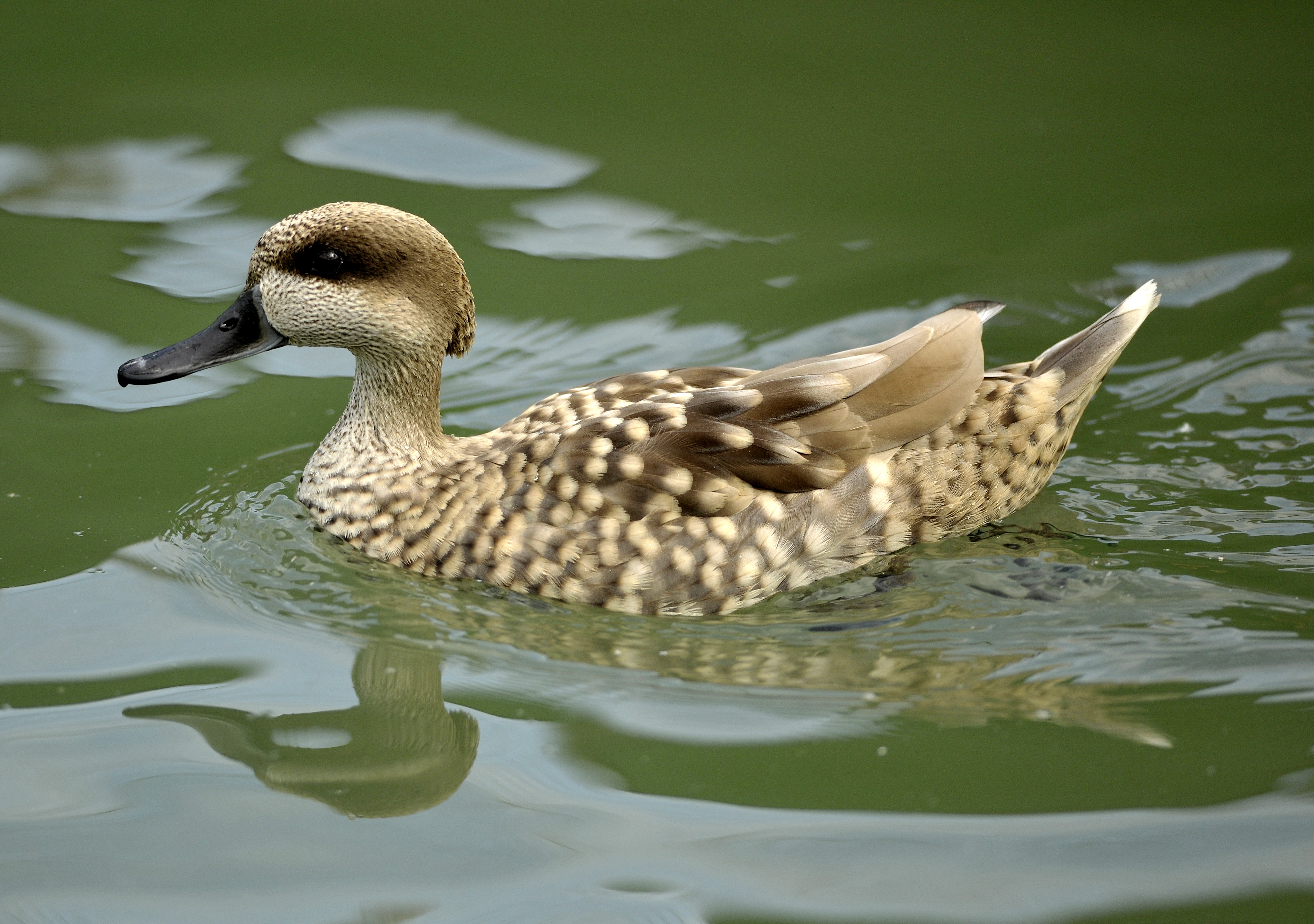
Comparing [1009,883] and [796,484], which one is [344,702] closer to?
[796,484]

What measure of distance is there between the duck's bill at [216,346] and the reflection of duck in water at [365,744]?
1.44m

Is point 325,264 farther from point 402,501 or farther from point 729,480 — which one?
point 729,480

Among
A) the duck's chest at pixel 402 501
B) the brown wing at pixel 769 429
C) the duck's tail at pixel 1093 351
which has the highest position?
the duck's tail at pixel 1093 351

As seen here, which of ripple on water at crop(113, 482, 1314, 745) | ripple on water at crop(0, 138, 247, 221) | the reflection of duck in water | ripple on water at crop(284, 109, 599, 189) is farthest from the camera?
ripple on water at crop(284, 109, 599, 189)

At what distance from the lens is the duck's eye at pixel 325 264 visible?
5.00 meters

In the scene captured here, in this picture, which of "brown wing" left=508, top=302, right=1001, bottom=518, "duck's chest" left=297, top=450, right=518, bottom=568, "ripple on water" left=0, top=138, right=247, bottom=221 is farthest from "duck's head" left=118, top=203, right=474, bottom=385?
"ripple on water" left=0, top=138, right=247, bottom=221

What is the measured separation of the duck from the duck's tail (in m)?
0.01

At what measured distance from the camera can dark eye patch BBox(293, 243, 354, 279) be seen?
4996 millimetres

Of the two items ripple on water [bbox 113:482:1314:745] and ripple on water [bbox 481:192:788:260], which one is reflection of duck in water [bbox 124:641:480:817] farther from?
ripple on water [bbox 481:192:788:260]

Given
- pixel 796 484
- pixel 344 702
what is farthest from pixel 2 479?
pixel 796 484

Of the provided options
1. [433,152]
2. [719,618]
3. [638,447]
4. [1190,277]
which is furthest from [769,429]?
[433,152]

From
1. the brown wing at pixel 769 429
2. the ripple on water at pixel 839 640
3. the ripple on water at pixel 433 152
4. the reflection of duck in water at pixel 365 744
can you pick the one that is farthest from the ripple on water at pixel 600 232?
the reflection of duck in water at pixel 365 744

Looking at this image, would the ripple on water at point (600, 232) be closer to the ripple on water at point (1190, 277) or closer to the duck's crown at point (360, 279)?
the ripple on water at point (1190, 277)

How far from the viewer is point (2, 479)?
5.73 m
